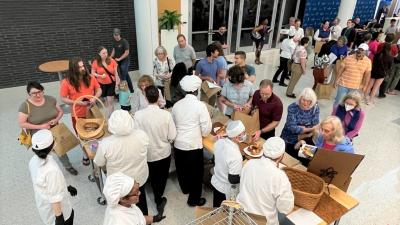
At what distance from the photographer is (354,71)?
5.44 meters

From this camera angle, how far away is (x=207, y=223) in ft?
6.32

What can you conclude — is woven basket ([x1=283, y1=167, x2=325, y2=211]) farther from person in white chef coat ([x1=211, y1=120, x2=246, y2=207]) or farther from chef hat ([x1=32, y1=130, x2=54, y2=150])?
chef hat ([x1=32, y1=130, x2=54, y2=150])

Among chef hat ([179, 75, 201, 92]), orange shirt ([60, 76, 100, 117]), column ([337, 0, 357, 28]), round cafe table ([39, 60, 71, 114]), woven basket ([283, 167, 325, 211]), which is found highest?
column ([337, 0, 357, 28])

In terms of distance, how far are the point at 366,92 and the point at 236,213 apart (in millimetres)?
6388

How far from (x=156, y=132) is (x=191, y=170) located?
0.76 metres

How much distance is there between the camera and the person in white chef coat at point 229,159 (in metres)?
2.54

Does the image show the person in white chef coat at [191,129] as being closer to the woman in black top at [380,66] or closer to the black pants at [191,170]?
the black pants at [191,170]

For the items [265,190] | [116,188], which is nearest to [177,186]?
[265,190]

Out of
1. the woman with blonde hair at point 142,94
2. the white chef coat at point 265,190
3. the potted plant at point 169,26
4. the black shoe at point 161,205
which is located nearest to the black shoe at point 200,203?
the black shoe at point 161,205

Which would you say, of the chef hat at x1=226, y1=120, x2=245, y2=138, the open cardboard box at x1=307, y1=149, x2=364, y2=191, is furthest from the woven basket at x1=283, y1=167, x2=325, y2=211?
the chef hat at x1=226, y1=120, x2=245, y2=138

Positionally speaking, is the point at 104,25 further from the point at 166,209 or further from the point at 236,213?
the point at 236,213

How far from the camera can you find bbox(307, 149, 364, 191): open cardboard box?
8.07ft

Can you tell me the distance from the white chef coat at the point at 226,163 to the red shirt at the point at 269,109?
45.0 inches

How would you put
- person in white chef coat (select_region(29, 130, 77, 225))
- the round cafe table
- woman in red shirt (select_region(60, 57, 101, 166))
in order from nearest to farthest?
person in white chef coat (select_region(29, 130, 77, 225)) → woman in red shirt (select_region(60, 57, 101, 166)) → the round cafe table
